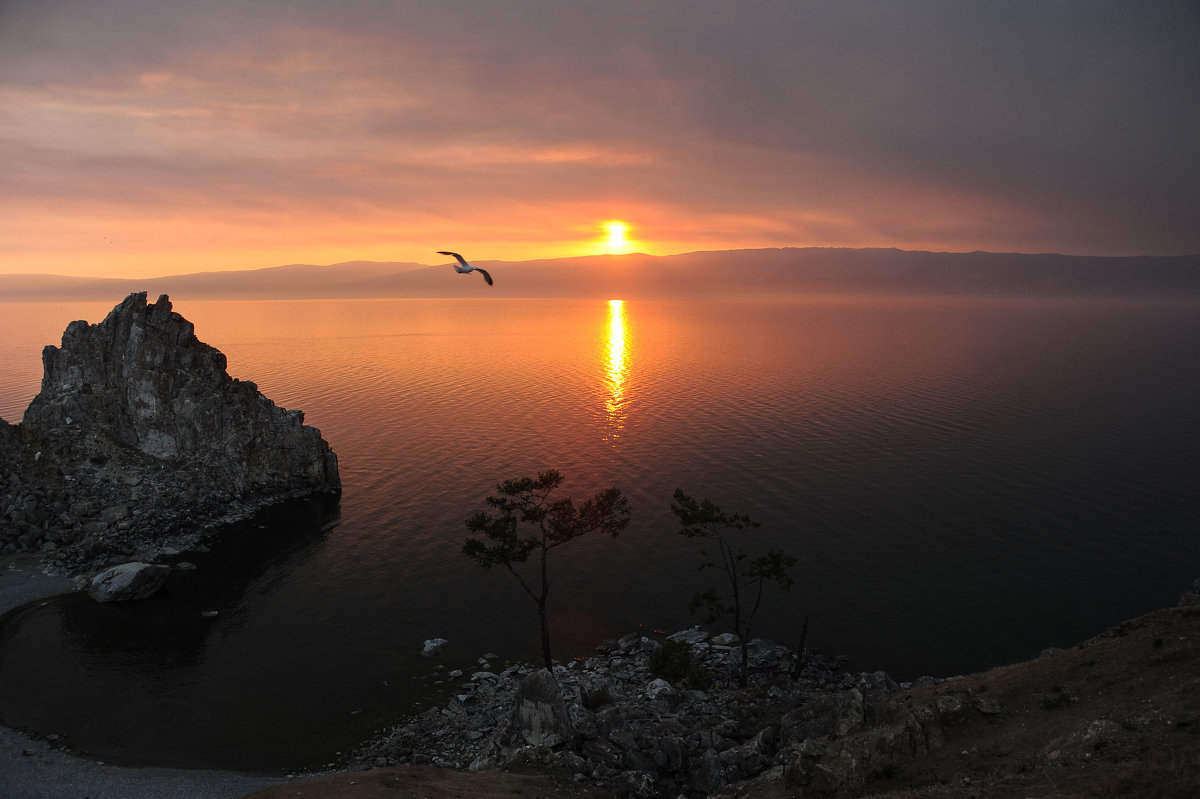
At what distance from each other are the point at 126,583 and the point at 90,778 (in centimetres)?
2658

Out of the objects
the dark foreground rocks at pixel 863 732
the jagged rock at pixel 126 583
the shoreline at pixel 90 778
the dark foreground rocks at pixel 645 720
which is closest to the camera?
the dark foreground rocks at pixel 863 732

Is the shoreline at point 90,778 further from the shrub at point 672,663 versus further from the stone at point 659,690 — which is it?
the shrub at point 672,663

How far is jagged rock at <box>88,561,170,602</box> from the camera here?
190 feet

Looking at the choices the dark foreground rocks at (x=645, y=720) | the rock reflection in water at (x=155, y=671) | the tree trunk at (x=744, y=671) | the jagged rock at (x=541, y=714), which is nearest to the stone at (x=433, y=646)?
the dark foreground rocks at (x=645, y=720)

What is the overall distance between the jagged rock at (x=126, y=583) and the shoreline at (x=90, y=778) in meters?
18.3

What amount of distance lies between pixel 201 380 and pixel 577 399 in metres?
79.2

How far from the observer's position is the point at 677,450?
3994 inches

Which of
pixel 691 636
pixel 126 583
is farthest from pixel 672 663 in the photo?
pixel 126 583

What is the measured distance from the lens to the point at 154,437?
82.8 metres

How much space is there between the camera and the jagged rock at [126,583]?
190ft

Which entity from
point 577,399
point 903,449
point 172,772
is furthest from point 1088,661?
point 577,399

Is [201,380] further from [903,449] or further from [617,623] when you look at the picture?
[903,449]

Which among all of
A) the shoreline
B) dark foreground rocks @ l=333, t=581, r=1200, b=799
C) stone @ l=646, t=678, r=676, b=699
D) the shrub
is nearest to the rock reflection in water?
the shoreline

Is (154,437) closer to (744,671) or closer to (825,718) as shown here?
(744,671)
